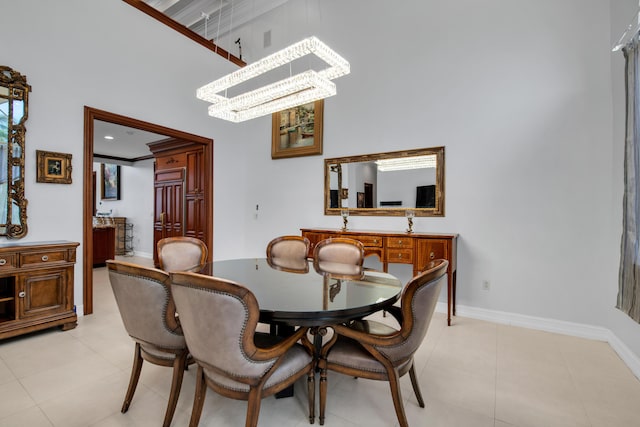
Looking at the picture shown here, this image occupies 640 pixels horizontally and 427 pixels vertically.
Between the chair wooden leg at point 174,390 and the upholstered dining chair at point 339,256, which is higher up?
the upholstered dining chair at point 339,256

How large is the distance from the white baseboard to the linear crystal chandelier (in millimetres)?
2770

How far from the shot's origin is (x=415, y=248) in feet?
10.5

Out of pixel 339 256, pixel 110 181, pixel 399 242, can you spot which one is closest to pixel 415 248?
pixel 399 242

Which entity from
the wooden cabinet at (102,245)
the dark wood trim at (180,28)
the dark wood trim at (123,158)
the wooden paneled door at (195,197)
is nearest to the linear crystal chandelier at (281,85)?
the dark wood trim at (180,28)

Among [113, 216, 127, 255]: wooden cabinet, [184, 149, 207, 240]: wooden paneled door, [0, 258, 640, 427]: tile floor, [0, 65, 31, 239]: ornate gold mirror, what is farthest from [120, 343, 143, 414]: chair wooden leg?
[113, 216, 127, 255]: wooden cabinet

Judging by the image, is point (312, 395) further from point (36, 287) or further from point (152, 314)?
point (36, 287)

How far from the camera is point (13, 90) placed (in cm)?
279

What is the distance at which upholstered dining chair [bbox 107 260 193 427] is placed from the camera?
1452 millimetres

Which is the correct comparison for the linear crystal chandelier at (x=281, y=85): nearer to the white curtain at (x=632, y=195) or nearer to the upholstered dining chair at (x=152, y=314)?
the upholstered dining chair at (x=152, y=314)

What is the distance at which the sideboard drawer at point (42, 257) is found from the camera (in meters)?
2.63

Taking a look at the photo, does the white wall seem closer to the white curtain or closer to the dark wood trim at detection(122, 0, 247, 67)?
the dark wood trim at detection(122, 0, 247, 67)

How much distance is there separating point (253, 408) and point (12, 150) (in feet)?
11.0

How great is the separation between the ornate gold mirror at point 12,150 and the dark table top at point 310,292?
2.03 meters

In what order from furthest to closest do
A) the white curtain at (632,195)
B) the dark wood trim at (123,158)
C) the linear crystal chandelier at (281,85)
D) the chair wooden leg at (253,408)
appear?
the dark wood trim at (123,158)
the linear crystal chandelier at (281,85)
the white curtain at (632,195)
the chair wooden leg at (253,408)
